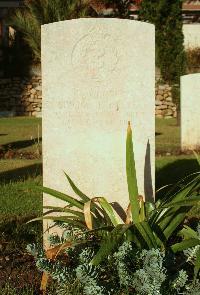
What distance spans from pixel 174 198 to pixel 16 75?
62.6ft

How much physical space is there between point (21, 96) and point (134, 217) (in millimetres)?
17932

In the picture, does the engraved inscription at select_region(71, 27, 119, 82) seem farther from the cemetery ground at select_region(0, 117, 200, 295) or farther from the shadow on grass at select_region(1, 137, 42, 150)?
the shadow on grass at select_region(1, 137, 42, 150)

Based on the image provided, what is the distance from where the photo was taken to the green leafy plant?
3.84 m

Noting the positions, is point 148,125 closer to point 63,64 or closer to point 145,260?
point 63,64

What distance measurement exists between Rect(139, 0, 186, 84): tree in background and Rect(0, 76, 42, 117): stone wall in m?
4.63

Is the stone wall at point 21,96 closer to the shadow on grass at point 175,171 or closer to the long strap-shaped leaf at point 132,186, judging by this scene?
the shadow on grass at point 175,171

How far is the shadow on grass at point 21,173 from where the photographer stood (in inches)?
313

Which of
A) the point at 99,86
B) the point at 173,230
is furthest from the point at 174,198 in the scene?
the point at 99,86

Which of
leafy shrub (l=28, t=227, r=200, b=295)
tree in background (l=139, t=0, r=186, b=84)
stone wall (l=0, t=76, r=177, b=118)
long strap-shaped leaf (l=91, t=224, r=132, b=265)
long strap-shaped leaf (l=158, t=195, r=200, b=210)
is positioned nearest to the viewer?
leafy shrub (l=28, t=227, r=200, b=295)

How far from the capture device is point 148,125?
452 centimetres

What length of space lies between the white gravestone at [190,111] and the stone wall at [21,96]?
35.6 ft

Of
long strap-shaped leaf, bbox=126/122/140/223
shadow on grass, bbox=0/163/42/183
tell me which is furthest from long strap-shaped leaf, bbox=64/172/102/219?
shadow on grass, bbox=0/163/42/183

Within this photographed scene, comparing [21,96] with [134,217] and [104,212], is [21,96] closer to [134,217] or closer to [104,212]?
[104,212]

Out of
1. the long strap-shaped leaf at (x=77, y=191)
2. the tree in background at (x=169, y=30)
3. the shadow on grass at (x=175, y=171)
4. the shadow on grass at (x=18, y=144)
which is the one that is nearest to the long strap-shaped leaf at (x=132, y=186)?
the long strap-shaped leaf at (x=77, y=191)
